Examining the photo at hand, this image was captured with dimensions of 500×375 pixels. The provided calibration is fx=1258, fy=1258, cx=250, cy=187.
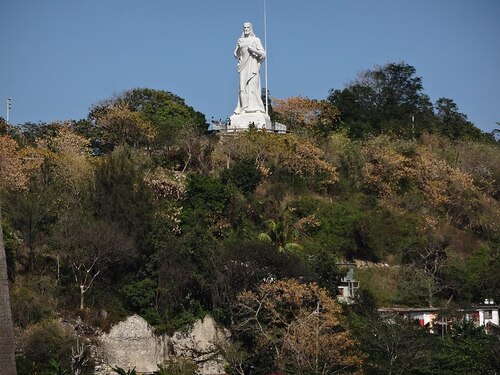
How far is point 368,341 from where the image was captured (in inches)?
1250

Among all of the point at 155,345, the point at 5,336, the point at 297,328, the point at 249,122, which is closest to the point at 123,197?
the point at 155,345

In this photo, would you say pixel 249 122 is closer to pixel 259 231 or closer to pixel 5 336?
pixel 259 231

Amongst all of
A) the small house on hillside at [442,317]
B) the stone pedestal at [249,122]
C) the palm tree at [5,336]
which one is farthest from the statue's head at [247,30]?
the palm tree at [5,336]

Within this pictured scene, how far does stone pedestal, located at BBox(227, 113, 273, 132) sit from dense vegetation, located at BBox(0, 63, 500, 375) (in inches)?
54.2

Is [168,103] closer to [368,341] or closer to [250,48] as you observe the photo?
[250,48]

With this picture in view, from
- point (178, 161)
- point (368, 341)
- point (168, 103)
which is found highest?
point (168, 103)

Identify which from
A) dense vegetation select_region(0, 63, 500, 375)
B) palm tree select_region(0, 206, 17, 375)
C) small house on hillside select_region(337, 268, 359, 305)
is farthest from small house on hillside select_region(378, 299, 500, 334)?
palm tree select_region(0, 206, 17, 375)

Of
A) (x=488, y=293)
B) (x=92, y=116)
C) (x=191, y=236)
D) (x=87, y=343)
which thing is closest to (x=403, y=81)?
(x=92, y=116)

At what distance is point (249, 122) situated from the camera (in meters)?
46.7

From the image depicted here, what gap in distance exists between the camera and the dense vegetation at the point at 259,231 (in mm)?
31781

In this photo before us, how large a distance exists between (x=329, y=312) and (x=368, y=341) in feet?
4.00

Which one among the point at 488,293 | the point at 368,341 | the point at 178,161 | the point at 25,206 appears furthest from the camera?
the point at 178,161

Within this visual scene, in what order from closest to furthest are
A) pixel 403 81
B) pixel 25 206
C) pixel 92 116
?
pixel 25 206
pixel 92 116
pixel 403 81

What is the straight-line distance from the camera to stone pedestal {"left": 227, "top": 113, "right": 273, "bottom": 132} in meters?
46.6
